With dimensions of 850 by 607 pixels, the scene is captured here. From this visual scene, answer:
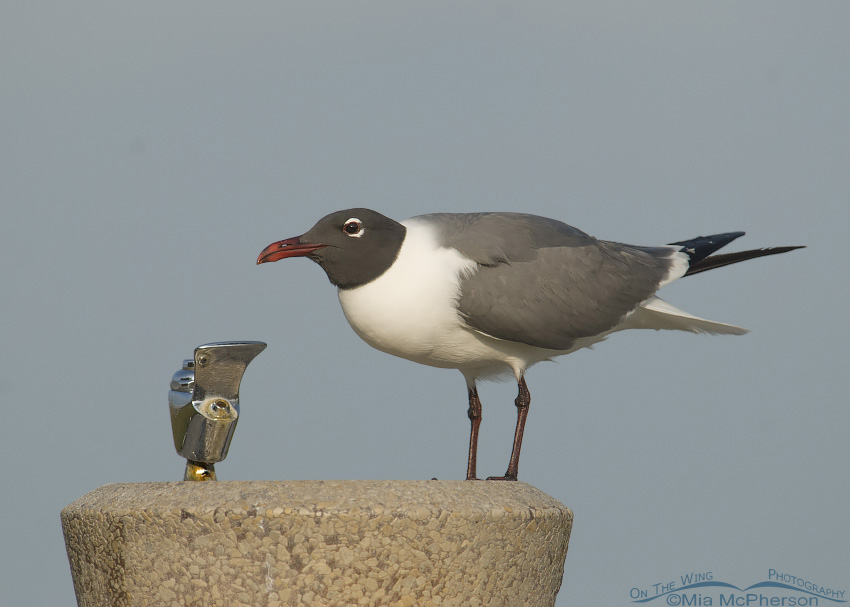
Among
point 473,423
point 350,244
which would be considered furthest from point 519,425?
point 350,244

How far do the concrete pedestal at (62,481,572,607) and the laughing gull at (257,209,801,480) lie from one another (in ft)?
3.35

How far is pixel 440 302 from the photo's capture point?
4012 mm

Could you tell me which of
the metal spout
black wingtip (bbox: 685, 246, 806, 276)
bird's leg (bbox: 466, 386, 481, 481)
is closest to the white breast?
bird's leg (bbox: 466, 386, 481, 481)

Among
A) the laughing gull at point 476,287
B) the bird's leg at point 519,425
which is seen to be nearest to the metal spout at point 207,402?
the laughing gull at point 476,287

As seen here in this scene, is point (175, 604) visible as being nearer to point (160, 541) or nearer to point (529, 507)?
point (160, 541)

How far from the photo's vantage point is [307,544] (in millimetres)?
2855

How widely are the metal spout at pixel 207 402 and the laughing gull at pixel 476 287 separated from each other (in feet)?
1.98

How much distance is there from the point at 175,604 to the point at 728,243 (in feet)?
10.7

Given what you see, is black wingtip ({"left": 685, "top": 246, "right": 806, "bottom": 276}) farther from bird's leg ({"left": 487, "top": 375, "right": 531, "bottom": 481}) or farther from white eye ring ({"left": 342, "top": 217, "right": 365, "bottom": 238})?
white eye ring ({"left": 342, "top": 217, "right": 365, "bottom": 238})

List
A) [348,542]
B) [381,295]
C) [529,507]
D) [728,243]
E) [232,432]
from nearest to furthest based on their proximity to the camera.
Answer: [348,542] → [529,507] → [232,432] → [381,295] → [728,243]

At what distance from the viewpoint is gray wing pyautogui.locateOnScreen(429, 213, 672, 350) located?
4.09m

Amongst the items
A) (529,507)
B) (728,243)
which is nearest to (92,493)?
(529,507)

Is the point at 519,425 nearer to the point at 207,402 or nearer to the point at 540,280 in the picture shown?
the point at 540,280

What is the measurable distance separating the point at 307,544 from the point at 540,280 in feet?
5.93
